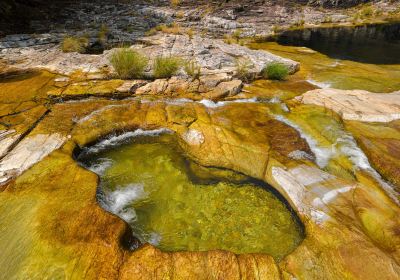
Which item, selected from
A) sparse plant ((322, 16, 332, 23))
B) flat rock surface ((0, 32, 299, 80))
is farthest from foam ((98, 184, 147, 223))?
sparse plant ((322, 16, 332, 23))

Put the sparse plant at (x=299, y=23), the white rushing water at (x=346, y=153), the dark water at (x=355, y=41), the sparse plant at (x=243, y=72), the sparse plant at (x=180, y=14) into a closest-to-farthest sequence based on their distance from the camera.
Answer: the white rushing water at (x=346, y=153) < the sparse plant at (x=243, y=72) < the dark water at (x=355, y=41) < the sparse plant at (x=180, y=14) < the sparse plant at (x=299, y=23)

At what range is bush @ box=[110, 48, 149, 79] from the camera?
1031 cm

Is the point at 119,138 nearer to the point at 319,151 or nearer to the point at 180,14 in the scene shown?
the point at 319,151

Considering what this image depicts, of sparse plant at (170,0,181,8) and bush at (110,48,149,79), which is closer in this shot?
bush at (110,48,149,79)

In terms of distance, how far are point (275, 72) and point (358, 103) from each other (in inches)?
148

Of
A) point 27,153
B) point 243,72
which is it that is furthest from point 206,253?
point 243,72

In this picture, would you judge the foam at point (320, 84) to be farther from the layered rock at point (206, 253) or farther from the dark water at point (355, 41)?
the dark water at point (355, 41)

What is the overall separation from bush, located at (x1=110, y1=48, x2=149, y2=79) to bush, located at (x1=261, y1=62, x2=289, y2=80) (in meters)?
5.12

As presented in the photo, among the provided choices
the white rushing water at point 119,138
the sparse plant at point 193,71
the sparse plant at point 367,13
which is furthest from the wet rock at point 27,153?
the sparse plant at point 367,13

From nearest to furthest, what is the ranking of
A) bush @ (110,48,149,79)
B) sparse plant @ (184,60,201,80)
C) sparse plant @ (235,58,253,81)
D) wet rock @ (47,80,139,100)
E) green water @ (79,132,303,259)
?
green water @ (79,132,303,259) < wet rock @ (47,80,139,100) < bush @ (110,48,149,79) < sparse plant @ (184,60,201,80) < sparse plant @ (235,58,253,81)

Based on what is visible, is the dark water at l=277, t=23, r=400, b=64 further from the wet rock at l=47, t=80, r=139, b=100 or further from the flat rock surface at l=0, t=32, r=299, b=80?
the wet rock at l=47, t=80, r=139, b=100

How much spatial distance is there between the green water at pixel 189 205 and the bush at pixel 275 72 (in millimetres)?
6744

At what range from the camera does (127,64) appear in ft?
34.0

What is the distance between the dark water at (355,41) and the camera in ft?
60.3
